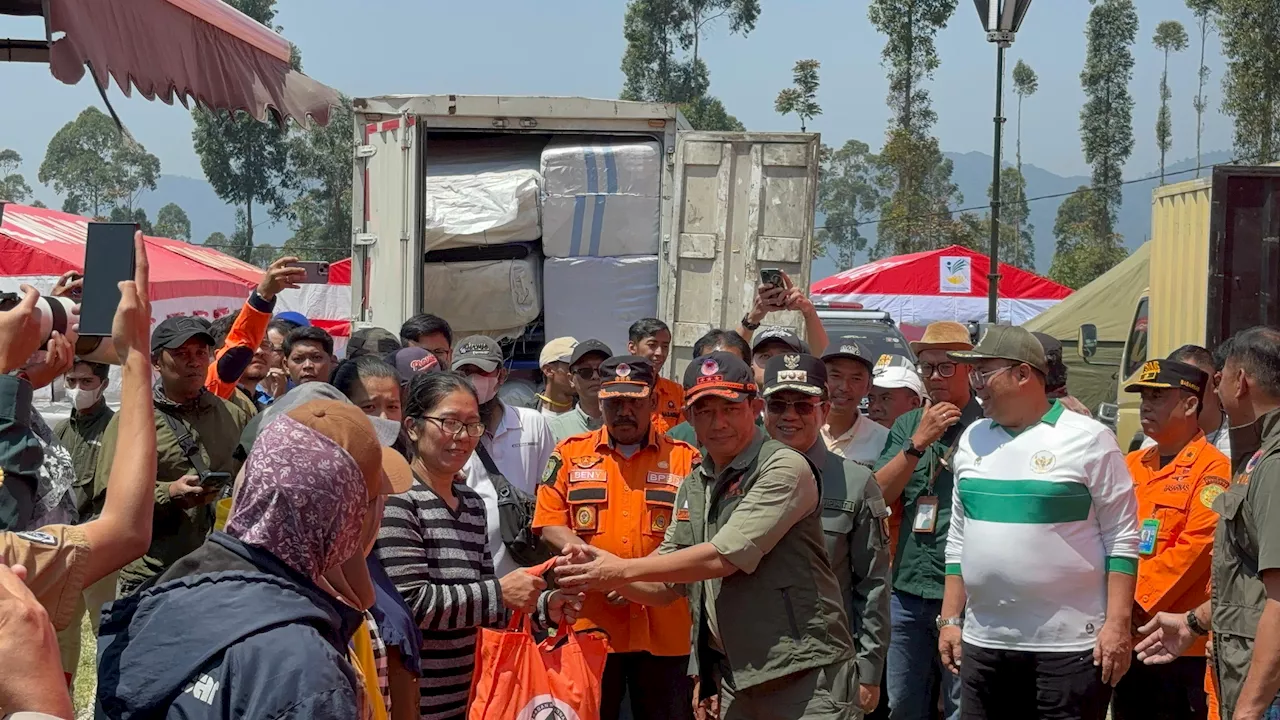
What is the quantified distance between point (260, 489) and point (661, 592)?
2387mm

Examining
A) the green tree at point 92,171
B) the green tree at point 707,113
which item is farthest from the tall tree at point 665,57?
the green tree at point 92,171

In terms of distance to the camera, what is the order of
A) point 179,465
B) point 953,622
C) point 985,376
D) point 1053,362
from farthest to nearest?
1. point 1053,362
2. point 179,465
3. point 953,622
4. point 985,376

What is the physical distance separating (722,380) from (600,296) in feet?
19.9

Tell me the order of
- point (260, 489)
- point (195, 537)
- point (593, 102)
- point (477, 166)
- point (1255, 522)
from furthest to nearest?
point (477, 166), point (593, 102), point (195, 537), point (1255, 522), point (260, 489)

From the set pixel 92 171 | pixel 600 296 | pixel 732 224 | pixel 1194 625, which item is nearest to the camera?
pixel 1194 625

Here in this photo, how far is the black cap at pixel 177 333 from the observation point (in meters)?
5.08

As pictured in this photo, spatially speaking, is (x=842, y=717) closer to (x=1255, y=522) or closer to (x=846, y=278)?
(x=1255, y=522)

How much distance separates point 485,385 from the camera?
5.65 m

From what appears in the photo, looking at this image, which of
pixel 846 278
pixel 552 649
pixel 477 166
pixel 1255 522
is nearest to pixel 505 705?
pixel 552 649

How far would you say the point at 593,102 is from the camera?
9.53 meters

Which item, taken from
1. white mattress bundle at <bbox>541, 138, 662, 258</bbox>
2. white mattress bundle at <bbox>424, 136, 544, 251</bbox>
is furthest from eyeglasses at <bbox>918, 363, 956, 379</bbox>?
white mattress bundle at <bbox>424, 136, 544, 251</bbox>

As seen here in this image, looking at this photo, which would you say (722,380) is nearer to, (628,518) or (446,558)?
(628,518)

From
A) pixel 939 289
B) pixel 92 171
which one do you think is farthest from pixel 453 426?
pixel 92 171

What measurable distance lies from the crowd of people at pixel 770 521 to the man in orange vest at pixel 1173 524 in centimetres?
1
